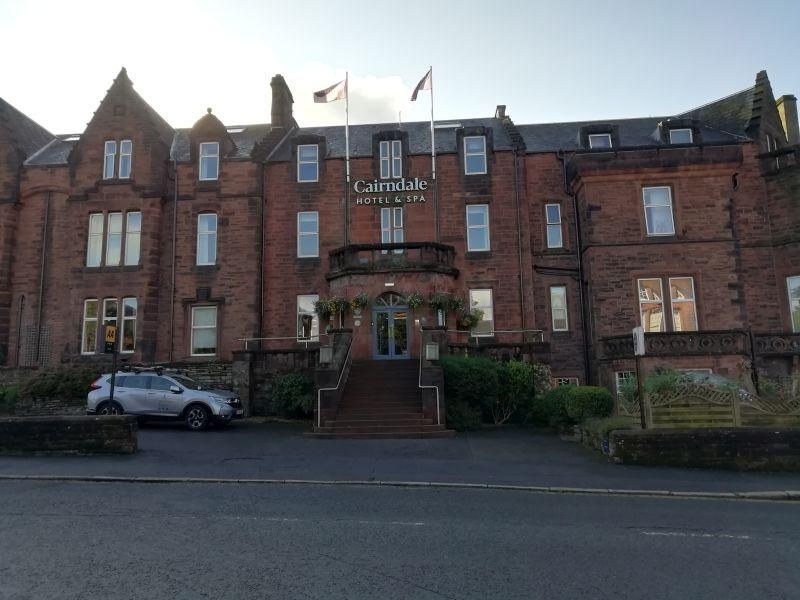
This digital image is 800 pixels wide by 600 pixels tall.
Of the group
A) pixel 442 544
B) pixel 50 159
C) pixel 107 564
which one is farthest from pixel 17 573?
pixel 50 159

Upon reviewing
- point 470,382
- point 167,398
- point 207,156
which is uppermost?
point 207,156

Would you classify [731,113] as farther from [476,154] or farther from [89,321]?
[89,321]

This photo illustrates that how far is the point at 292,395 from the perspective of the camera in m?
20.2

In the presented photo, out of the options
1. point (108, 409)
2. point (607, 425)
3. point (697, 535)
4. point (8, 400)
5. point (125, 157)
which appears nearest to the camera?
point (697, 535)

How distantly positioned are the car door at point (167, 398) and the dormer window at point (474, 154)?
15749mm

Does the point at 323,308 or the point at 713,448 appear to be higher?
the point at 323,308

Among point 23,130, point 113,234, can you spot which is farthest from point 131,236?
point 23,130

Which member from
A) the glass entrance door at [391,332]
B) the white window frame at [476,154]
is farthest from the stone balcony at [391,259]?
the white window frame at [476,154]

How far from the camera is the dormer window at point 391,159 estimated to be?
26.8m

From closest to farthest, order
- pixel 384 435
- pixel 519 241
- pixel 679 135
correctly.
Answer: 1. pixel 384 435
2. pixel 519 241
3. pixel 679 135

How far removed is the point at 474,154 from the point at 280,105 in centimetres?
1071

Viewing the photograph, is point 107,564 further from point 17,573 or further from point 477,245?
point 477,245

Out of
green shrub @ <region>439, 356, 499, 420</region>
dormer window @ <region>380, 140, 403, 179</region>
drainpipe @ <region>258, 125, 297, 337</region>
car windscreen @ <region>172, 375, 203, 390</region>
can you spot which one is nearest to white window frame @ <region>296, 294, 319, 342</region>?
drainpipe @ <region>258, 125, 297, 337</region>

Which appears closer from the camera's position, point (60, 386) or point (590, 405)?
point (590, 405)
